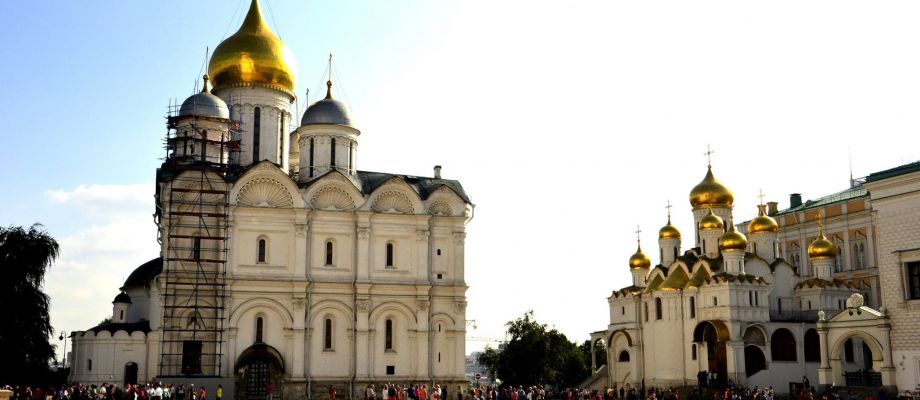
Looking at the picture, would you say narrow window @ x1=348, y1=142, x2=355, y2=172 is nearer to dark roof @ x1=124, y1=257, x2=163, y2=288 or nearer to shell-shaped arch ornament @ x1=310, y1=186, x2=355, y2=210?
shell-shaped arch ornament @ x1=310, y1=186, x2=355, y2=210

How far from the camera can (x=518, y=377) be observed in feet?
151

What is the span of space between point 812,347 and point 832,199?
1566cm

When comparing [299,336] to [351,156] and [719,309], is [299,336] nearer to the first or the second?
[351,156]

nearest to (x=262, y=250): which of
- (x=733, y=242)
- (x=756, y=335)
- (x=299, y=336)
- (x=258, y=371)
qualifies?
(x=299, y=336)

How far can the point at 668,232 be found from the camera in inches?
1640

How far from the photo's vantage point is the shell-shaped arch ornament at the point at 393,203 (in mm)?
34312

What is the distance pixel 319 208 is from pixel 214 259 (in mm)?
3990

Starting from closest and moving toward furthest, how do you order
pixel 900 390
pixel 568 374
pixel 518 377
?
pixel 900 390, pixel 518 377, pixel 568 374

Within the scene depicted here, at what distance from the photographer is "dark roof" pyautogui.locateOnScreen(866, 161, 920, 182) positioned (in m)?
26.8

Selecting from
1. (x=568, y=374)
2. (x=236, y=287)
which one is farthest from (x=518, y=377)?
(x=236, y=287)

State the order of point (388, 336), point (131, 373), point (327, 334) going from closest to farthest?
point (131, 373), point (327, 334), point (388, 336)

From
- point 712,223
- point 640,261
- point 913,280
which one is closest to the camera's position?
point 913,280

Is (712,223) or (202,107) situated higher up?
(202,107)

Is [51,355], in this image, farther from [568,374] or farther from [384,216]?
[568,374]
